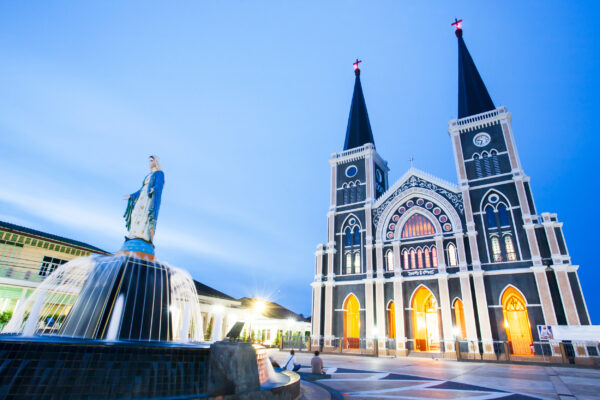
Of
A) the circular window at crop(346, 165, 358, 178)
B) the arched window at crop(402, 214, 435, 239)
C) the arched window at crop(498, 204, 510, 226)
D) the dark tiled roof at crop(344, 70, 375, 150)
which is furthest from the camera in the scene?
the dark tiled roof at crop(344, 70, 375, 150)

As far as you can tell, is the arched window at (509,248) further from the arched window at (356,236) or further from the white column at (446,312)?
the arched window at (356,236)

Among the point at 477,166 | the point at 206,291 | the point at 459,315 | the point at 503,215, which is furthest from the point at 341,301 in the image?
the point at 477,166

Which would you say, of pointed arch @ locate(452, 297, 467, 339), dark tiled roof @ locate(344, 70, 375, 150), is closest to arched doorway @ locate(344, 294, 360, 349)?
pointed arch @ locate(452, 297, 467, 339)

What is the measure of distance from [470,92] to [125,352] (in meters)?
35.6

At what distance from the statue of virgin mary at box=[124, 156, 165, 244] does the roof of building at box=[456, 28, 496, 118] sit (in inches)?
1167

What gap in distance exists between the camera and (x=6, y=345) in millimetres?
4012

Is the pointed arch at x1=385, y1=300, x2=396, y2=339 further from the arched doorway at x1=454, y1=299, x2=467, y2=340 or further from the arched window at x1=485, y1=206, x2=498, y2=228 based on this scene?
the arched window at x1=485, y1=206, x2=498, y2=228

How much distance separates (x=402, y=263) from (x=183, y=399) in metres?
25.9

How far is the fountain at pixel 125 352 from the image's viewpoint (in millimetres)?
4035

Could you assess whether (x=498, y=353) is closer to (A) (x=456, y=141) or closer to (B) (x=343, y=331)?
(B) (x=343, y=331)

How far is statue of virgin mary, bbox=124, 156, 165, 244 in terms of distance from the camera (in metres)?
9.28

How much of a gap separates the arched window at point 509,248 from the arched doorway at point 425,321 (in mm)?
6395

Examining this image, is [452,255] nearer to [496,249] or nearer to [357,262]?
[496,249]

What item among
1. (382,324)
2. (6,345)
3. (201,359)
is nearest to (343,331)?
(382,324)
